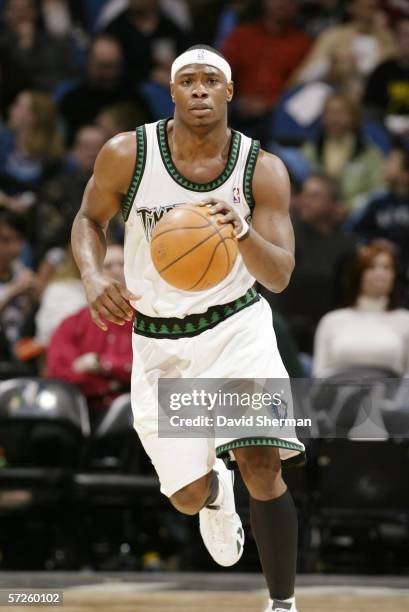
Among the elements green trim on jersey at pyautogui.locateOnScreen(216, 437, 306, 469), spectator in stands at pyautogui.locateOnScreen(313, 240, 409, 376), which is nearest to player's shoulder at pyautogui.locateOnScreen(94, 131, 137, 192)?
green trim on jersey at pyautogui.locateOnScreen(216, 437, 306, 469)

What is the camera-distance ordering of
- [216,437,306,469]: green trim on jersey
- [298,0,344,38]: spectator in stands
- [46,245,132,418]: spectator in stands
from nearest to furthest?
[216,437,306,469]: green trim on jersey < [46,245,132,418]: spectator in stands < [298,0,344,38]: spectator in stands

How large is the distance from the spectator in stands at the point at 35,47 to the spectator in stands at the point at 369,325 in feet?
13.6

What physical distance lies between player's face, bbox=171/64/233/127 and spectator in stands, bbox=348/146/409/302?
14.6 ft

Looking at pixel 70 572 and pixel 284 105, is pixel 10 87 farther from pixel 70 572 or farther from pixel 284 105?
pixel 70 572

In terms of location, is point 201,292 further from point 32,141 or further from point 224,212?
point 32,141

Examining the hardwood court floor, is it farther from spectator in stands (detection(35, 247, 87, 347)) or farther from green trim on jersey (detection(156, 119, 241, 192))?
spectator in stands (detection(35, 247, 87, 347))

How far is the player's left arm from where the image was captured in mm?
4758

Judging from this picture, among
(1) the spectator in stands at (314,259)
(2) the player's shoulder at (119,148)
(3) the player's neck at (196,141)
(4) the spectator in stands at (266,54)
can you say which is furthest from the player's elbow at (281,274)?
(4) the spectator in stands at (266,54)

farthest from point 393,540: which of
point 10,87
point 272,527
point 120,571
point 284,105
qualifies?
point 10,87

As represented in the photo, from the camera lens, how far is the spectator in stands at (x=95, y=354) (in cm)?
755

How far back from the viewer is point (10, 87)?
10703 mm

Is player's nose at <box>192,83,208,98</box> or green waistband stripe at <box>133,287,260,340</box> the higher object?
player's nose at <box>192,83,208,98</box>

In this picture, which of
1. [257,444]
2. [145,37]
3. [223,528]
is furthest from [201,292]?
[145,37]

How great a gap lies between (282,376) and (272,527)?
1.99 ft
